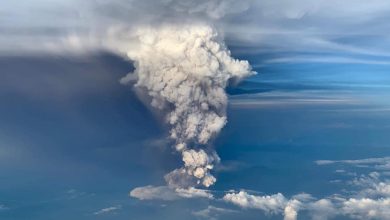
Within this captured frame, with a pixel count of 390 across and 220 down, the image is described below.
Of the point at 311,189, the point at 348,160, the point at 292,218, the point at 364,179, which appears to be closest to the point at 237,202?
the point at 292,218

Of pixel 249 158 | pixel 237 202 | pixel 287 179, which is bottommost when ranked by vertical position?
pixel 237 202

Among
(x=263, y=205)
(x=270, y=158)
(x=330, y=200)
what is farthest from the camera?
(x=270, y=158)

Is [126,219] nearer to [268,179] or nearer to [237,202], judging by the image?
[237,202]

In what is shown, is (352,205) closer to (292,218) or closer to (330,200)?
(330,200)

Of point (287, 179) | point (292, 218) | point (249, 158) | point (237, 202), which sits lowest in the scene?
point (292, 218)

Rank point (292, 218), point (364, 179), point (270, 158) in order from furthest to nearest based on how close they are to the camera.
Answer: point (270, 158), point (364, 179), point (292, 218)

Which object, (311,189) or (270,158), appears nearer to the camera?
(311,189)

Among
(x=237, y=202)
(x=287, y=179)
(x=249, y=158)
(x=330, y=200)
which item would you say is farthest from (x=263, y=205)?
(x=249, y=158)

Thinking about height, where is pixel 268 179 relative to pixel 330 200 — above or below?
above

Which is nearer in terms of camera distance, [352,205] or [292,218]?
[292,218]
